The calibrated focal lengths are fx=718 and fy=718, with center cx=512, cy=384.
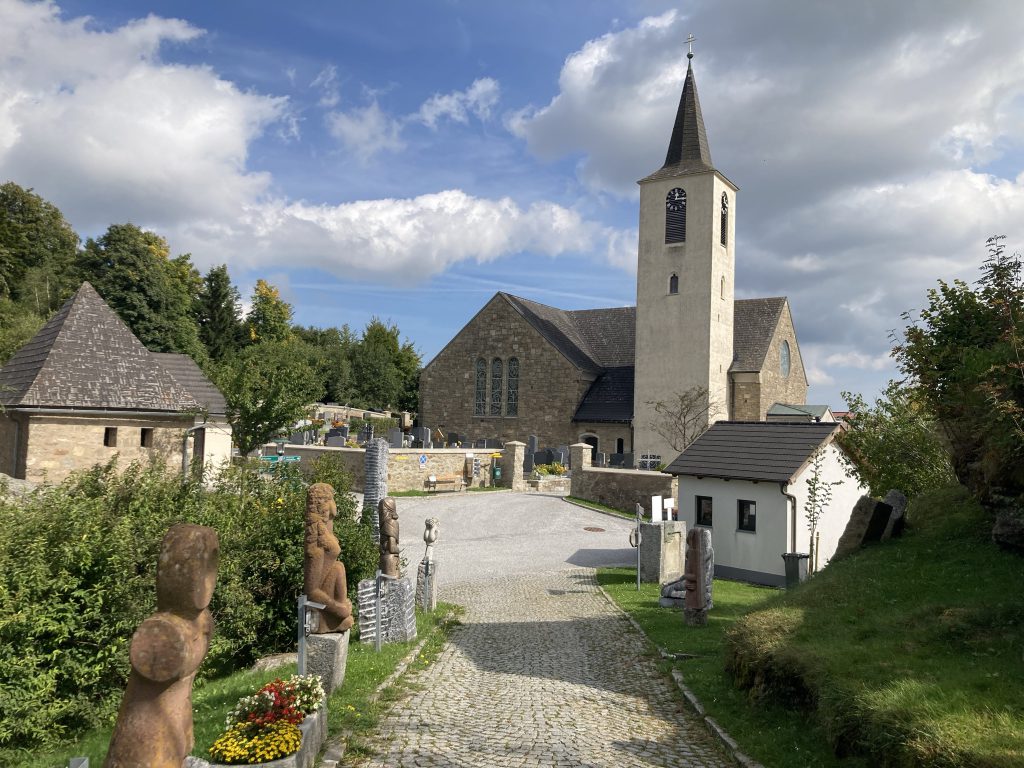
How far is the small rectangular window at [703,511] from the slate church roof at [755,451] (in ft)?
2.53

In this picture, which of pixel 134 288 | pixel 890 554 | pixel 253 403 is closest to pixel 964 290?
pixel 890 554

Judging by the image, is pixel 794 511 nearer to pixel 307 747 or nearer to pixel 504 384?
pixel 307 747

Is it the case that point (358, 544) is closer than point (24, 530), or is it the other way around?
point (24, 530)

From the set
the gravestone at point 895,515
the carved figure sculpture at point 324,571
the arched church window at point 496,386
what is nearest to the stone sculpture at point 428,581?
the carved figure sculpture at point 324,571

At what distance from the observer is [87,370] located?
1903 centimetres

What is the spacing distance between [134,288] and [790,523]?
43058mm

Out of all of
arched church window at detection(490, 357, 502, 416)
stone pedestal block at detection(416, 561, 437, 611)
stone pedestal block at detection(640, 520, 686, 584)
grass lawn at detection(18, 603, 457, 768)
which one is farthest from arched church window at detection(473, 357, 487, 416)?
grass lawn at detection(18, 603, 457, 768)

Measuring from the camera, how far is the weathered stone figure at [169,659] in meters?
4.08

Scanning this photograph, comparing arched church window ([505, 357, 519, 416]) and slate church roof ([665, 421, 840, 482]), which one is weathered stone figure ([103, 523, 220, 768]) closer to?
slate church roof ([665, 421, 840, 482])

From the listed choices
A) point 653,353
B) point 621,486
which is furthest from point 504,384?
point 621,486

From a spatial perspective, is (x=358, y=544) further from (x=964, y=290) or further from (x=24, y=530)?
(x=964, y=290)

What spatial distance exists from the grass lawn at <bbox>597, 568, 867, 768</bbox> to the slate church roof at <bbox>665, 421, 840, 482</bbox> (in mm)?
3840

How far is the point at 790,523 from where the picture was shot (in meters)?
18.4

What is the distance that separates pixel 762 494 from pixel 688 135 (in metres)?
27.1
